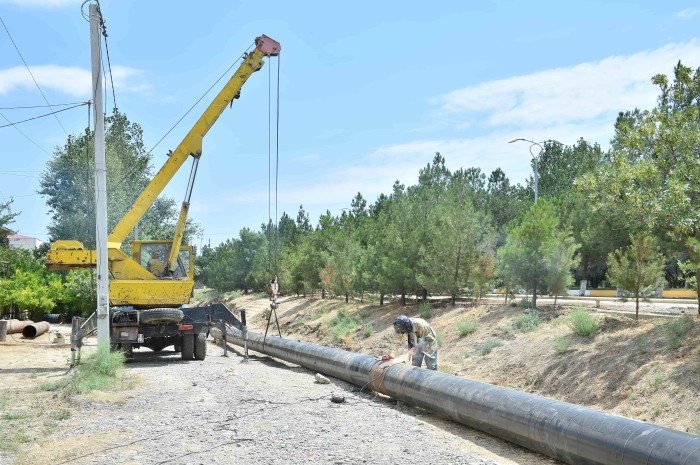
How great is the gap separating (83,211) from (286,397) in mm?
36190

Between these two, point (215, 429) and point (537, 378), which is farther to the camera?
point (537, 378)

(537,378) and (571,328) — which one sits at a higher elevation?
(571,328)

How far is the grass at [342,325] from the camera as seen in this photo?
1032 inches

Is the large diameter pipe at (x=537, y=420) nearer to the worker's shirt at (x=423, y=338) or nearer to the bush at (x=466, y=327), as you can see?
the worker's shirt at (x=423, y=338)

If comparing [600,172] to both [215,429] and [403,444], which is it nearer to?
[403,444]

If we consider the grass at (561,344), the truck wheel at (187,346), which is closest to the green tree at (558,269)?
the grass at (561,344)

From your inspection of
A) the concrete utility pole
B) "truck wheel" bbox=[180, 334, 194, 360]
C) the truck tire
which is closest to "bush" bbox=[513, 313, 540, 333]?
"truck wheel" bbox=[180, 334, 194, 360]

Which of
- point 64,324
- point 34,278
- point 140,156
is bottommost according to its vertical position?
point 64,324

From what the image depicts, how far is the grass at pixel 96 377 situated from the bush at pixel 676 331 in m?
10.00

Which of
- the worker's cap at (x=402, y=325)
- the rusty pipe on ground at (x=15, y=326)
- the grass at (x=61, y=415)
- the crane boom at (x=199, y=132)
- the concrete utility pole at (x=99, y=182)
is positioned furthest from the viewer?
the rusty pipe on ground at (x=15, y=326)

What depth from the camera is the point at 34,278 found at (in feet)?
94.1

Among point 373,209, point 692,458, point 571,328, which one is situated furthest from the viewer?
point 373,209

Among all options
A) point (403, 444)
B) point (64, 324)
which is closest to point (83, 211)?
point (64, 324)

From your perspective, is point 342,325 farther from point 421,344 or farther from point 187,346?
point 421,344
